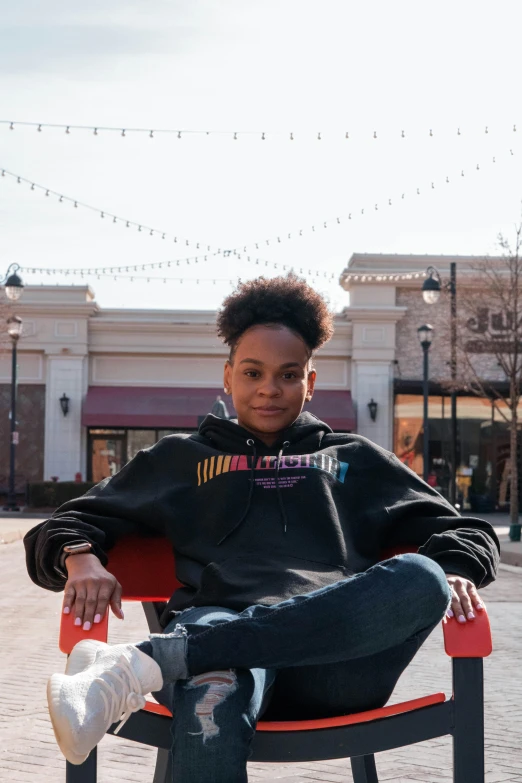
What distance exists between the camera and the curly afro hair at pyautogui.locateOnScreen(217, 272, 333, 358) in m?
3.14

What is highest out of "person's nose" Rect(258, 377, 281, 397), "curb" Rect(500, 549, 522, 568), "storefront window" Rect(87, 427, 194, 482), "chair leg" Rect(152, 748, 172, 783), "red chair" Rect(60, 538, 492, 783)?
"person's nose" Rect(258, 377, 281, 397)

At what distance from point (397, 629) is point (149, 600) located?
968 millimetres

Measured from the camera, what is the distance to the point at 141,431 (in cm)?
3022

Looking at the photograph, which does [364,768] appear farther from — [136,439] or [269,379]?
[136,439]

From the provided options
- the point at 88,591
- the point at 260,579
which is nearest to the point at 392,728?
the point at 260,579

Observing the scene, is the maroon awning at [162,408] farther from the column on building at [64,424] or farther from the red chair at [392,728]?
the red chair at [392,728]

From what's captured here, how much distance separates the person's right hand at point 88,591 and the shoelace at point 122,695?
12.9 inches

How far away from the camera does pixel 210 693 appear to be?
220 centimetres

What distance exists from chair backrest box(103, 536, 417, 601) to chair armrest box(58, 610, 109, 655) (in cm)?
54

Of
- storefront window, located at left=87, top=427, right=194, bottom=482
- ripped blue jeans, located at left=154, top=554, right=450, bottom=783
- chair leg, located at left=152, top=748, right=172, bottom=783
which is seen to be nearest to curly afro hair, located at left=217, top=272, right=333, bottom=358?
ripped blue jeans, located at left=154, top=554, right=450, bottom=783

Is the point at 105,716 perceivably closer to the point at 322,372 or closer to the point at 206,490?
the point at 206,490

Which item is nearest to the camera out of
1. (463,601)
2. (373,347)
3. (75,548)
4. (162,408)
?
(463,601)

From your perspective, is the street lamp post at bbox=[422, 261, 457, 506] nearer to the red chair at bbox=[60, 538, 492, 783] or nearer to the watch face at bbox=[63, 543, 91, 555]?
the watch face at bbox=[63, 543, 91, 555]

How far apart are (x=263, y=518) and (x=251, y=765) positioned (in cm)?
208
